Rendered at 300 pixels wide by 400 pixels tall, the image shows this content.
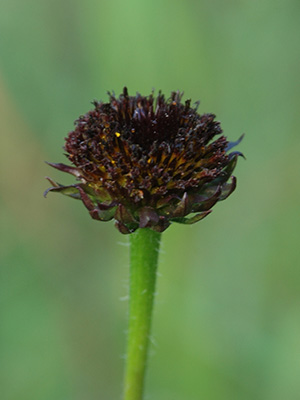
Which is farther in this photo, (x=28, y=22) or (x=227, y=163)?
(x=28, y=22)

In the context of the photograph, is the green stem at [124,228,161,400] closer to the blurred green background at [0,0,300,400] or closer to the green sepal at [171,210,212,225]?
the green sepal at [171,210,212,225]

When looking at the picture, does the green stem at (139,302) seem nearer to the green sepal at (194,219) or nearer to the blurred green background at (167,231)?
the green sepal at (194,219)

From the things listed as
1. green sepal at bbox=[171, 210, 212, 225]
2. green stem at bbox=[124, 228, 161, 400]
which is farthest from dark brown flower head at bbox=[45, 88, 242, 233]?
green stem at bbox=[124, 228, 161, 400]

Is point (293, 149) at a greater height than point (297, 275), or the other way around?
point (293, 149)

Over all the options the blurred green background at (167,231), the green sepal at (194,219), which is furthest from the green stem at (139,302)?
the blurred green background at (167,231)

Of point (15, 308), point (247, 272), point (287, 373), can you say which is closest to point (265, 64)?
point (247, 272)

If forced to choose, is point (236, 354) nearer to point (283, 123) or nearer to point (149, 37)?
point (283, 123)
